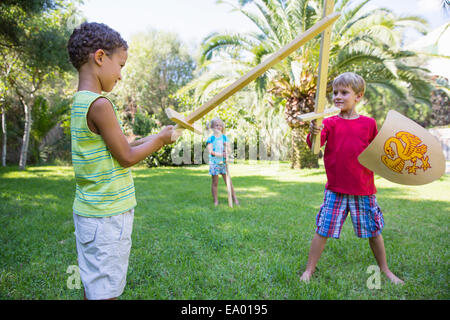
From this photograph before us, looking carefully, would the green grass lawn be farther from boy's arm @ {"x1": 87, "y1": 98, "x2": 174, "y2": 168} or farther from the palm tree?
the palm tree

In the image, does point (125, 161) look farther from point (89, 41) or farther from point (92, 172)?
point (89, 41)

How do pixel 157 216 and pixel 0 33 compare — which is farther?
pixel 0 33

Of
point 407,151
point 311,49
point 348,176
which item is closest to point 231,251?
point 348,176

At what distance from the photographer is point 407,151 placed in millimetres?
2057

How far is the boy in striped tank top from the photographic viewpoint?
54.8 inches

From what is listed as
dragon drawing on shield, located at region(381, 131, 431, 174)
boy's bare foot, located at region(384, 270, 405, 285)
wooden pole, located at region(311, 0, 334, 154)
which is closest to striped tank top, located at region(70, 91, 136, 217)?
wooden pole, located at region(311, 0, 334, 154)

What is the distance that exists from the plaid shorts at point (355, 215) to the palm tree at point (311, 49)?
6019 millimetres

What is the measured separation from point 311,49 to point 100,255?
9.01 metres

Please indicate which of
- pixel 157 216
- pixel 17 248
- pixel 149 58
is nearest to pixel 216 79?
pixel 157 216

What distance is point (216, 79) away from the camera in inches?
368

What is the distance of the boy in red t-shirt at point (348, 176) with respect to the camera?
233 cm

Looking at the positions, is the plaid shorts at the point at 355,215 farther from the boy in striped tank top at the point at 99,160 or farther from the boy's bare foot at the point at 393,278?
the boy in striped tank top at the point at 99,160

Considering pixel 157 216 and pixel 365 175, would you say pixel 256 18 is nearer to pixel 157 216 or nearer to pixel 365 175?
pixel 157 216
